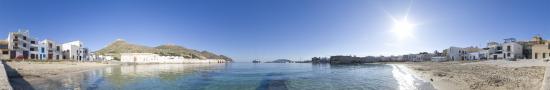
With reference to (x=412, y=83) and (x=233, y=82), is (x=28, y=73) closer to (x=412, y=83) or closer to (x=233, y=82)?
(x=233, y=82)

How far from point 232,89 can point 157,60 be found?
132690 millimetres

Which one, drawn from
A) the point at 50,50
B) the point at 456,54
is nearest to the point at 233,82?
the point at 50,50

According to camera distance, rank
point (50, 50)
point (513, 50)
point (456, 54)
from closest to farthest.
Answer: point (513, 50) → point (50, 50) → point (456, 54)

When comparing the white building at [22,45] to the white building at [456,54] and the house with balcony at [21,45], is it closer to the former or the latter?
the house with balcony at [21,45]

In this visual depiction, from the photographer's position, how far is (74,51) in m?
91.9

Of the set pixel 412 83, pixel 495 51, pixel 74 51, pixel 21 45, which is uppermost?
pixel 21 45

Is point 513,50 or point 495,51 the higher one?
point 513,50

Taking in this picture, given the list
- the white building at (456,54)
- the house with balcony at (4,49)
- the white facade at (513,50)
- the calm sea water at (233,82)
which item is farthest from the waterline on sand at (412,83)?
the white building at (456,54)

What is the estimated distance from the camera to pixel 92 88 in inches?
1046

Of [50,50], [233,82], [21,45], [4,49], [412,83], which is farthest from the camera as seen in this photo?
[50,50]

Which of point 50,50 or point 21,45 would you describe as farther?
point 50,50

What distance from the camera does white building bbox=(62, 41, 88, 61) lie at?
88387mm

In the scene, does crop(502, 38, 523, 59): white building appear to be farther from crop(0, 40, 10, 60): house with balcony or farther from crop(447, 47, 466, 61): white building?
crop(0, 40, 10, 60): house with balcony

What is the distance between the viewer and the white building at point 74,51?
88.4 m
